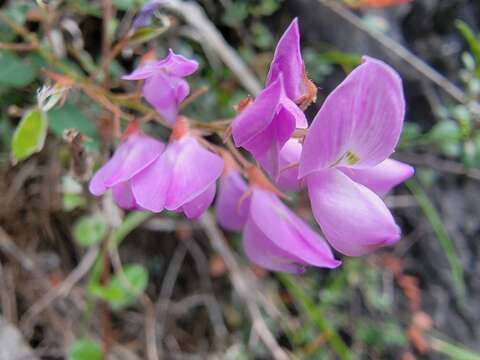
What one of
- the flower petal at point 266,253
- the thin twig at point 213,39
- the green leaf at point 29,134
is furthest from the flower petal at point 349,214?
the thin twig at point 213,39

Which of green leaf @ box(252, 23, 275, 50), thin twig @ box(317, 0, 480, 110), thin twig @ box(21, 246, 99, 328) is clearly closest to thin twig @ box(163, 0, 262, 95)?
green leaf @ box(252, 23, 275, 50)

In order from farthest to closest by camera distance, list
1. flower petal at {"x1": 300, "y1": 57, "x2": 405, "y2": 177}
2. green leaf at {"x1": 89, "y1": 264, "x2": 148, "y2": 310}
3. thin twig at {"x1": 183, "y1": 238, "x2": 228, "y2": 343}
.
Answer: thin twig at {"x1": 183, "y1": 238, "x2": 228, "y2": 343}, green leaf at {"x1": 89, "y1": 264, "x2": 148, "y2": 310}, flower petal at {"x1": 300, "y1": 57, "x2": 405, "y2": 177}

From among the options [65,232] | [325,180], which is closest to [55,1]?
[65,232]

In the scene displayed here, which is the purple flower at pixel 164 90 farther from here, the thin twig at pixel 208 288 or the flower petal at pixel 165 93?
the thin twig at pixel 208 288

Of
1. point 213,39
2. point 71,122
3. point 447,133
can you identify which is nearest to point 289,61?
point 71,122

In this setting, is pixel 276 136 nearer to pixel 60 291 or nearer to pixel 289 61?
pixel 289 61

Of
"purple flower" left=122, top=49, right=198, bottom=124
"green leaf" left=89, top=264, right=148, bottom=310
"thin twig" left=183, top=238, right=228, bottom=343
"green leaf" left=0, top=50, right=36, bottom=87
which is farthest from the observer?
"thin twig" left=183, top=238, right=228, bottom=343

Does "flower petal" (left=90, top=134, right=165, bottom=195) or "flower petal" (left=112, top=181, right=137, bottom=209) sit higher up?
"flower petal" (left=90, top=134, right=165, bottom=195)

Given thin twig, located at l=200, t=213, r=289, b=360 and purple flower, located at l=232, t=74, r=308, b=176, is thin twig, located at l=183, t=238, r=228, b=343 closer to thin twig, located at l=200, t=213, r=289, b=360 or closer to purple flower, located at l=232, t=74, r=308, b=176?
thin twig, located at l=200, t=213, r=289, b=360
